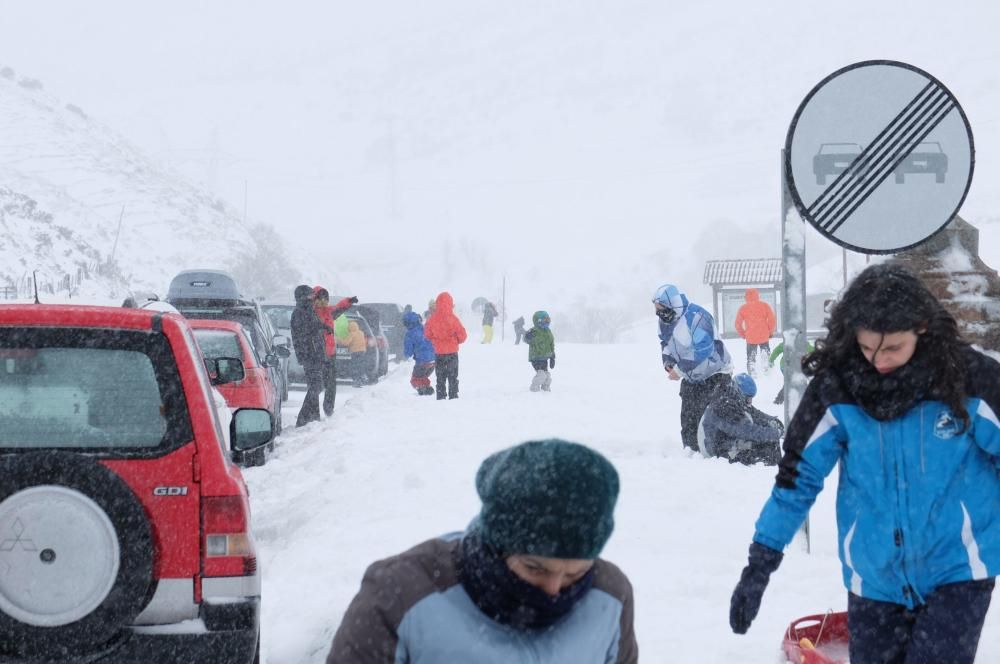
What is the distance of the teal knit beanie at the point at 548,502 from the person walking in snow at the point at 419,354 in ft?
57.9

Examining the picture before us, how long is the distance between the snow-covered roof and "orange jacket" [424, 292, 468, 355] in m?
40.1

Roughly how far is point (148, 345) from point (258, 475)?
7115 mm

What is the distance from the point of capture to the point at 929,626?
10.5 feet

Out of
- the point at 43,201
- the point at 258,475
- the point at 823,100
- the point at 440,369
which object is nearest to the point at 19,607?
the point at 823,100

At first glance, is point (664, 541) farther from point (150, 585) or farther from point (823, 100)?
point (150, 585)

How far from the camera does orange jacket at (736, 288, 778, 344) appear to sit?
2317cm

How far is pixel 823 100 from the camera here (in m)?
5.02

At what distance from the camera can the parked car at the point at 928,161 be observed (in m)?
4.90

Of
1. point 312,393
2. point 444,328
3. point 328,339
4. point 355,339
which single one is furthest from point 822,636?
point 355,339

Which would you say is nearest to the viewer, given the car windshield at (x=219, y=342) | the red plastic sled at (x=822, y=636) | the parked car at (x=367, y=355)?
the red plastic sled at (x=822, y=636)

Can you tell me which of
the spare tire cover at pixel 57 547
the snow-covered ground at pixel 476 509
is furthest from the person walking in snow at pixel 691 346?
the spare tire cover at pixel 57 547

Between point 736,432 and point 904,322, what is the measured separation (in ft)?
22.6

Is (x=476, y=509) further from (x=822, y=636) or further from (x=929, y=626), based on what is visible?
(x=929, y=626)

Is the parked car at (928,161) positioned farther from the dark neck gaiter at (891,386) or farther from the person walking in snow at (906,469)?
the dark neck gaiter at (891,386)
